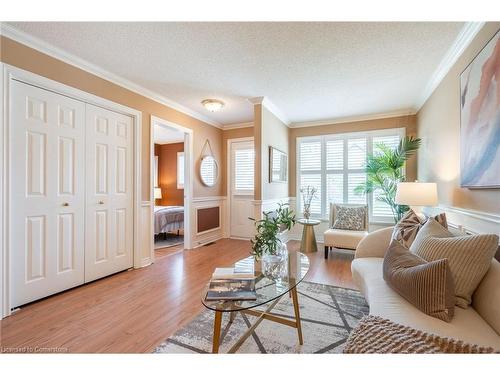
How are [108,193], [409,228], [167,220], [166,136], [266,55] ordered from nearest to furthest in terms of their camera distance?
[409,228]
[266,55]
[108,193]
[167,220]
[166,136]

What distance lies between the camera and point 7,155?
1.94m

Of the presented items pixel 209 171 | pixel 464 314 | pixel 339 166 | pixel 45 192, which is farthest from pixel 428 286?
pixel 209 171

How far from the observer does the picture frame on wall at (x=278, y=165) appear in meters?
3.94

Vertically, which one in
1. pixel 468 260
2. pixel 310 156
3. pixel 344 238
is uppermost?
pixel 310 156

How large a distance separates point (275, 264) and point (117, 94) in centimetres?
276

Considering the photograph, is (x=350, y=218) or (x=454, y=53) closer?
(x=454, y=53)

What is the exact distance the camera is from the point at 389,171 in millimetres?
3781

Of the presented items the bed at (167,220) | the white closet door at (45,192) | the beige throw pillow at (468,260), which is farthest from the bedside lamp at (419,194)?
the bed at (167,220)

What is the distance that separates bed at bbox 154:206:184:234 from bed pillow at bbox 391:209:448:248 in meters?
3.95

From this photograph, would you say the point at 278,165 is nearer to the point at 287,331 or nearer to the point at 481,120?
the point at 481,120

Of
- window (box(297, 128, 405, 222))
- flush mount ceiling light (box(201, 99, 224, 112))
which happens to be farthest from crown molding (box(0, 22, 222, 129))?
window (box(297, 128, 405, 222))

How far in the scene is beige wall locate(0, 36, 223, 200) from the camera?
2.03 m
